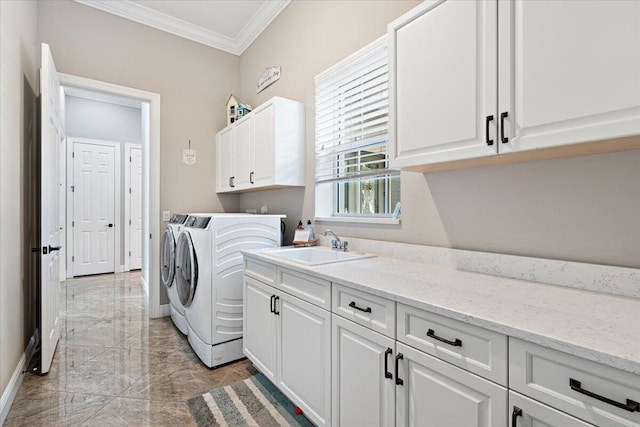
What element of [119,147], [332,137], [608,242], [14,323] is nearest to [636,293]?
[608,242]

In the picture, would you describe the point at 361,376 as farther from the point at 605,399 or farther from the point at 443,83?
the point at 443,83

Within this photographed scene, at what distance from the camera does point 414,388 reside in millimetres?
1113

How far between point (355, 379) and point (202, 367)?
1.55m

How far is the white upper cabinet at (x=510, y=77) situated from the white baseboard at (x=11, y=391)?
2.53 m

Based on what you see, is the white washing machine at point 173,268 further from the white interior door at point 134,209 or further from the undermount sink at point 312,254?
the white interior door at point 134,209

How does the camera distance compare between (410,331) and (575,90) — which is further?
(410,331)

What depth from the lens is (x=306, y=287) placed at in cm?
165

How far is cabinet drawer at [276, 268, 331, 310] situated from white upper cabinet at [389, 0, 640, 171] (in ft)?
2.35

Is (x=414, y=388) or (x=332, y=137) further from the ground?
(x=332, y=137)

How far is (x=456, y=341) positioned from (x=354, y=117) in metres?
1.75

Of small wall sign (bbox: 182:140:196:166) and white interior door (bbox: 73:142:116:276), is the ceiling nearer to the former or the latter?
small wall sign (bbox: 182:140:196:166)

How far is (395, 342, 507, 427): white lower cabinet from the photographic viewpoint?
91 cm

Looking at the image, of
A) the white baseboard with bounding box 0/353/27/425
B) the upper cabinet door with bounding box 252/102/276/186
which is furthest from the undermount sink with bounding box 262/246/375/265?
the white baseboard with bounding box 0/353/27/425

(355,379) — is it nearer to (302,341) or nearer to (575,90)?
(302,341)
